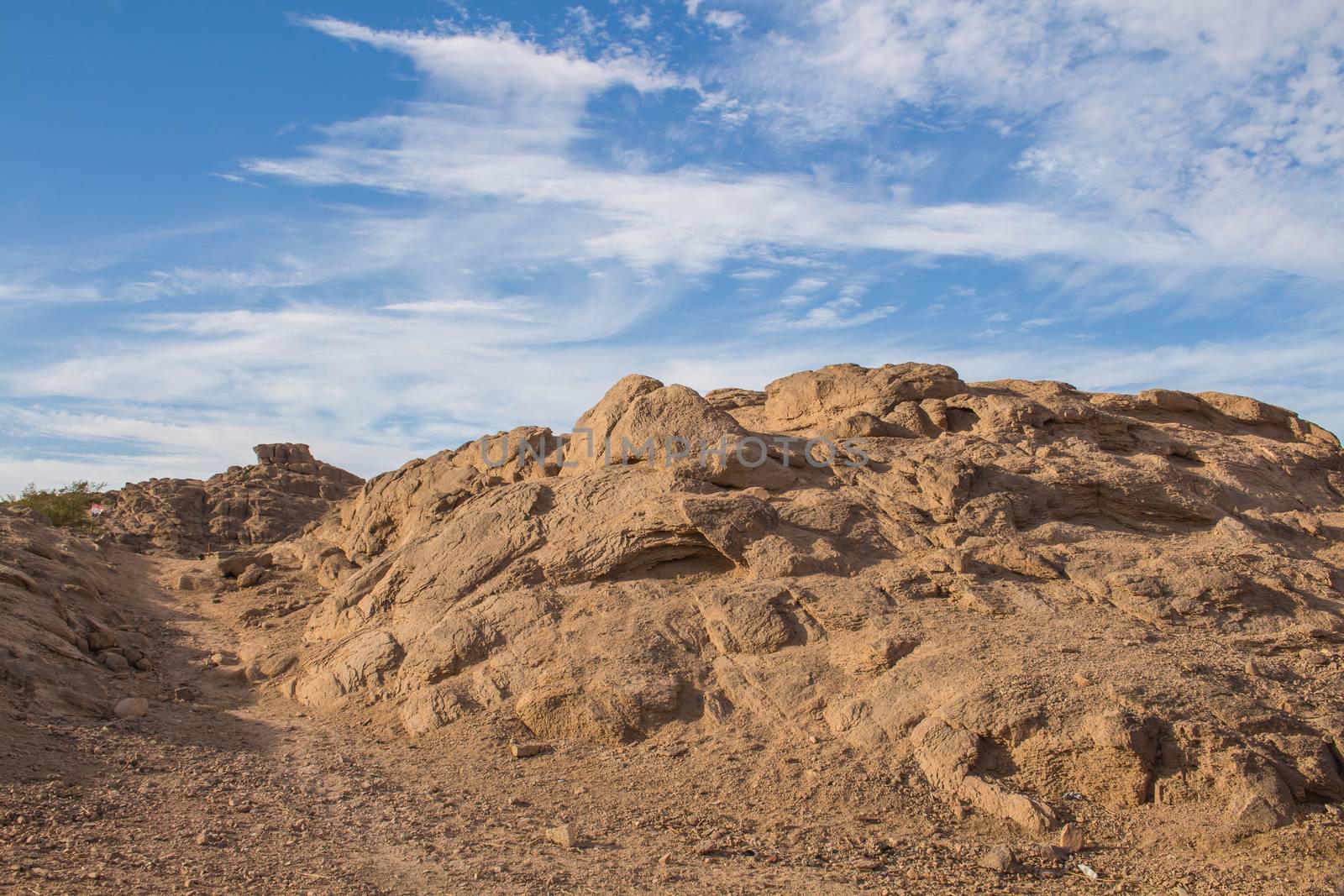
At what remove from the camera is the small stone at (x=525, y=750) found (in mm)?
8008

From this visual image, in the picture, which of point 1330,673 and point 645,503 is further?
point 645,503

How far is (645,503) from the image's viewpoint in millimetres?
9664

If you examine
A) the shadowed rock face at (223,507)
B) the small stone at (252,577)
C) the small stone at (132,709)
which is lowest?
the small stone at (132,709)

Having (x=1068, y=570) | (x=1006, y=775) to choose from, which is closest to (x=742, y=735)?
(x=1006, y=775)

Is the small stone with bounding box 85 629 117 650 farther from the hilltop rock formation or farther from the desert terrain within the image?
the hilltop rock formation

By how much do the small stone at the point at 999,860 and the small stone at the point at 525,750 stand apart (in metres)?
3.44

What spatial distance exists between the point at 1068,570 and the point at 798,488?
8.63 ft

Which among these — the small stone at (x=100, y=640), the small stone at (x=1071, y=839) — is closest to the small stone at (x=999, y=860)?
the small stone at (x=1071, y=839)

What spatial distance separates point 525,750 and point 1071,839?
13.4 feet

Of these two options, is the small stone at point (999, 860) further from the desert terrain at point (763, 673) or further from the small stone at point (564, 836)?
the small stone at point (564, 836)

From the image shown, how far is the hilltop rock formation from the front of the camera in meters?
7.25

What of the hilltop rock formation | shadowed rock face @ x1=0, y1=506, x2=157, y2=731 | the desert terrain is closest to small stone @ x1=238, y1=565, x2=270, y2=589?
the desert terrain

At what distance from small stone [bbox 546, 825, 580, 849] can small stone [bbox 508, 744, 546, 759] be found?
4.30 feet

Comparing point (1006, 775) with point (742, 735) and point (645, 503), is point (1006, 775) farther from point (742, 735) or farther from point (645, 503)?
point (645, 503)
